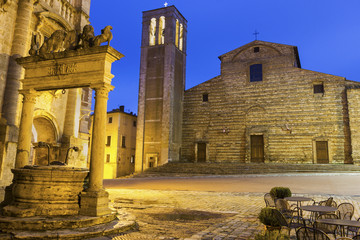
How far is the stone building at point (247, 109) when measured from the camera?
79.4 ft

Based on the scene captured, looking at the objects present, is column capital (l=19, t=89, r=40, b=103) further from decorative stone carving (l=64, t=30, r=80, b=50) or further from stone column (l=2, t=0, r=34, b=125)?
stone column (l=2, t=0, r=34, b=125)

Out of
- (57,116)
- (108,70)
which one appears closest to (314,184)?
(108,70)

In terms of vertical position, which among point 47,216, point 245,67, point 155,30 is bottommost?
point 47,216

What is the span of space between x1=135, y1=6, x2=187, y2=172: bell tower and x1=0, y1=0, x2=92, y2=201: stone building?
12.8m

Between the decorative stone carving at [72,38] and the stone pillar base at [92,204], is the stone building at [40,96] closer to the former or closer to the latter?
the decorative stone carving at [72,38]

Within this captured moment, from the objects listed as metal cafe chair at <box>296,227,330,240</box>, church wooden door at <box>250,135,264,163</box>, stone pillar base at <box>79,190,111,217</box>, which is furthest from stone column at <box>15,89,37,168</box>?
church wooden door at <box>250,135,264,163</box>

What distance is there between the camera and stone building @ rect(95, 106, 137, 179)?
32562 millimetres

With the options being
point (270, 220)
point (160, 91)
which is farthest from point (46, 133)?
point (160, 91)

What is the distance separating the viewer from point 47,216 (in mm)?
5570

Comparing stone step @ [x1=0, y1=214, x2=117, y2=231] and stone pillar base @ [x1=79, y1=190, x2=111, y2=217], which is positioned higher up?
stone pillar base @ [x1=79, y1=190, x2=111, y2=217]

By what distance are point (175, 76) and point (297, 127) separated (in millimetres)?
12442

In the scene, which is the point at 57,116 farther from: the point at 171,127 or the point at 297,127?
the point at 297,127

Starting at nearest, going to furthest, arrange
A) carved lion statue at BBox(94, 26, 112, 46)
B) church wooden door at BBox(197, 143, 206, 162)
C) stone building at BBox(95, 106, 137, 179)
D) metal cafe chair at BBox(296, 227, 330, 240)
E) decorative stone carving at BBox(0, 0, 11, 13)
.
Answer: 1. metal cafe chair at BBox(296, 227, 330, 240)
2. carved lion statue at BBox(94, 26, 112, 46)
3. decorative stone carving at BBox(0, 0, 11, 13)
4. church wooden door at BBox(197, 143, 206, 162)
5. stone building at BBox(95, 106, 137, 179)

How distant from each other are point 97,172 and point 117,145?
1063 inches
